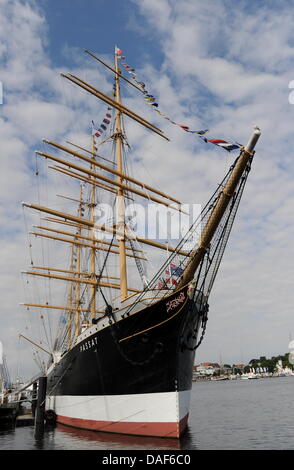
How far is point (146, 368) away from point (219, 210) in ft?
22.1

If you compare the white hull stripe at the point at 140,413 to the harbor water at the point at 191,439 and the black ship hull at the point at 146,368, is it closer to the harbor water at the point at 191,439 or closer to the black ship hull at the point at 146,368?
the black ship hull at the point at 146,368

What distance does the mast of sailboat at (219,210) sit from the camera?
13.4 meters

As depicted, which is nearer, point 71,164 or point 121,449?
point 121,449

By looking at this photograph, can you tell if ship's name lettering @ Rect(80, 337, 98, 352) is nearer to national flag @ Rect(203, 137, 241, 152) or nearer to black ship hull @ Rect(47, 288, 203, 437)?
black ship hull @ Rect(47, 288, 203, 437)

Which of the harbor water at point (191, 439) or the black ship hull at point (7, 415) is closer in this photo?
the harbor water at point (191, 439)

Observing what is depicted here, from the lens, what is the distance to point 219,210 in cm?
1465

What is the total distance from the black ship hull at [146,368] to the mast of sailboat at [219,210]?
3.07ft

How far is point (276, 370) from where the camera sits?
174000mm

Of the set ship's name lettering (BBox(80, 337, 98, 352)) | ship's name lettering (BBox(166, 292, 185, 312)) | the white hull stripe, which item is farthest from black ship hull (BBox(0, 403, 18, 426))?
ship's name lettering (BBox(166, 292, 185, 312))

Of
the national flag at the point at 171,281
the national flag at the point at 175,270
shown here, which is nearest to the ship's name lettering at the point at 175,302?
the national flag at the point at 171,281

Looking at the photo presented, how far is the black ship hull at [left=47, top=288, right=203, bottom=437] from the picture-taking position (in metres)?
15.1
